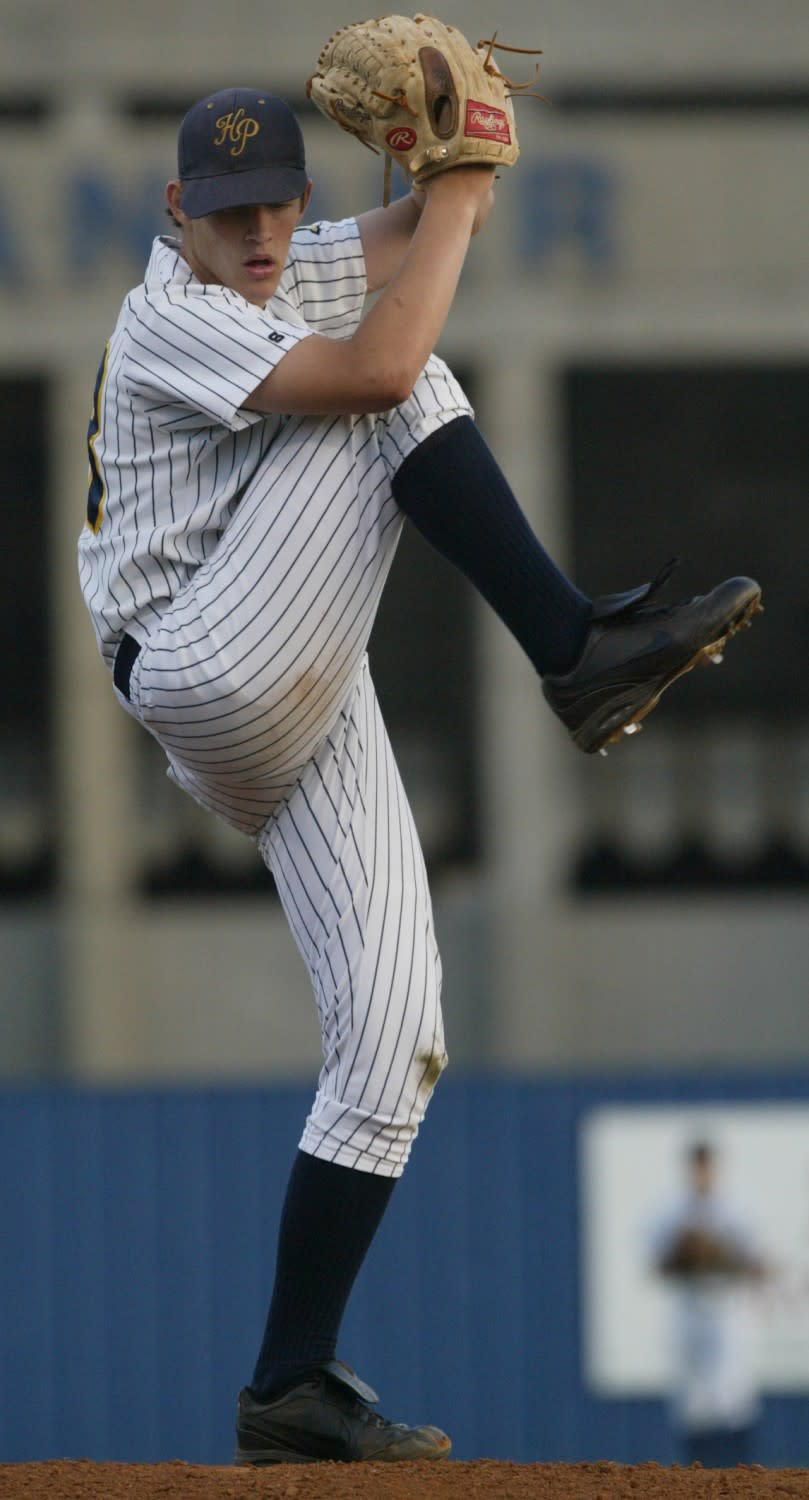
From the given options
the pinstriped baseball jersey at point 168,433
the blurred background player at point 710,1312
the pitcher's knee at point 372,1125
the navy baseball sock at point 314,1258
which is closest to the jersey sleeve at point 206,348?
the pinstriped baseball jersey at point 168,433

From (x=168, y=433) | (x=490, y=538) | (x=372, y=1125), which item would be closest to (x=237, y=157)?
(x=168, y=433)

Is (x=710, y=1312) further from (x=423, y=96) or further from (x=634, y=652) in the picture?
(x=423, y=96)

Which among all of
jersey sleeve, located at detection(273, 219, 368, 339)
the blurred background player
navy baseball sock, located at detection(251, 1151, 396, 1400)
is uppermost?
jersey sleeve, located at detection(273, 219, 368, 339)

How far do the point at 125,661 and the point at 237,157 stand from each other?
0.62 meters

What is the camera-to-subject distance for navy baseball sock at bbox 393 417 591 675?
281 cm

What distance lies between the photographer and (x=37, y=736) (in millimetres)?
13906

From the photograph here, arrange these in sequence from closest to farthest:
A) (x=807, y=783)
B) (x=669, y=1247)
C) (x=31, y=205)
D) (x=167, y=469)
A: 1. (x=167, y=469)
2. (x=669, y=1247)
3. (x=31, y=205)
4. (x=807, y=783)

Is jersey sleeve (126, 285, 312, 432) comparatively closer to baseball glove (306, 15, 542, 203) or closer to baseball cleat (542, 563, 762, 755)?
baseball glove (306, 15, 542, 203)

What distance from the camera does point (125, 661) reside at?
116 inches

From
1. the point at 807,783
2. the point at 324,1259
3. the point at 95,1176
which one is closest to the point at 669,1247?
the point at 95,1176

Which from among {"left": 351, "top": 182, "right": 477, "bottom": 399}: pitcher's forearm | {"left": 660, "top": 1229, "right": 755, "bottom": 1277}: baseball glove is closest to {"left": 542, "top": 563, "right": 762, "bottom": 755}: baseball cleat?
{"left": 351, "top": 182, "right": 477, "bottom": 399}: pitcher's forearm

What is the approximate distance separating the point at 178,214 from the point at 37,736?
36.7 feet

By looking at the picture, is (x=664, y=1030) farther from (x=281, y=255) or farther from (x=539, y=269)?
(x=281, y=255)

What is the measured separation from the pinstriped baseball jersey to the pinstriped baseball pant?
42mm
